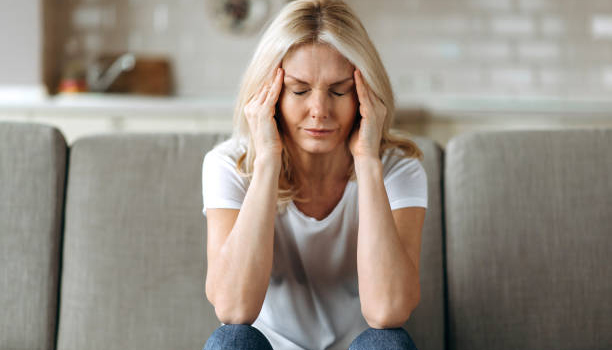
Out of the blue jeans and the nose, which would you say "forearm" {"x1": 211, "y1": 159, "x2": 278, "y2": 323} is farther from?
the nose

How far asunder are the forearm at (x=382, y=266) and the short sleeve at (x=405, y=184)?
9cm

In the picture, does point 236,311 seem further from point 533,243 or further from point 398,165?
point 533,243

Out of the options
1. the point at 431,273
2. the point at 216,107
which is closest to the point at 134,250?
the point at 431,273

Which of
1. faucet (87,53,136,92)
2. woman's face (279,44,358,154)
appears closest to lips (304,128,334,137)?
woman's face (279,44,358,154)

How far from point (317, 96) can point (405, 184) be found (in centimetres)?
31

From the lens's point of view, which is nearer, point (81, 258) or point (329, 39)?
point (329, 39)

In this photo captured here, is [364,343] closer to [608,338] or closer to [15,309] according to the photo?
[608,338]

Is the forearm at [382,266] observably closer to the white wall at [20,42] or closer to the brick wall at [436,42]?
the brick wall at [436,42]

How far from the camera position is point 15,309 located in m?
1.50

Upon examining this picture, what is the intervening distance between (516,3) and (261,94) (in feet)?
10.1

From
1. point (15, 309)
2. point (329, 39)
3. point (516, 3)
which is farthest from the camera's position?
point (516, 3)

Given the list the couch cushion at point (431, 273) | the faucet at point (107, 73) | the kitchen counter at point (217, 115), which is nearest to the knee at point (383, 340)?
the couch cushion at point (431, 273)

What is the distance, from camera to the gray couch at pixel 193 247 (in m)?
1.50

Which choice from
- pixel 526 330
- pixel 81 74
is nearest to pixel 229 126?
pixel 81 74
